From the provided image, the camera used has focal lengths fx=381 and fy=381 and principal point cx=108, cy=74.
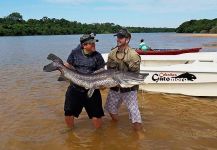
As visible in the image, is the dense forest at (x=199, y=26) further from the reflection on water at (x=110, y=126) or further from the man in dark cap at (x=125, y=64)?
the man in dark cap at (x=125, y=64)

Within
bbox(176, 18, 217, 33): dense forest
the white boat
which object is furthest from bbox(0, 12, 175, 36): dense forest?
the white boat

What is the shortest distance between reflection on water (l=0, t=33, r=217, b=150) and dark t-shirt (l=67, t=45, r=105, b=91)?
4.00 feet

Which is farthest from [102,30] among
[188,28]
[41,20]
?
[188,28]

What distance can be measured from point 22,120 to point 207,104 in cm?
513

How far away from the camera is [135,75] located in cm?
684

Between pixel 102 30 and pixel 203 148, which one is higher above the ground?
pixel 203 148

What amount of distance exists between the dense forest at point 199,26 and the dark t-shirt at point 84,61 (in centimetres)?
9228

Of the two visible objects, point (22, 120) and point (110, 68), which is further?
point (22, 120)

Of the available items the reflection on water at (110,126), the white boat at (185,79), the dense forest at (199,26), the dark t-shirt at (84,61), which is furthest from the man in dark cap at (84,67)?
the dense forest at (199,26)

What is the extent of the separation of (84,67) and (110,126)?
6.02 ft

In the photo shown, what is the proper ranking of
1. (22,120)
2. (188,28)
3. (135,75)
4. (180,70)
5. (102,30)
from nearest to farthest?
(135,75), (22,120), (180,70), (188,28), (102,30)

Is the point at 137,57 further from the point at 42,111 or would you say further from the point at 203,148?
the point at 42,111

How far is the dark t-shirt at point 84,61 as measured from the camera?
7047mm

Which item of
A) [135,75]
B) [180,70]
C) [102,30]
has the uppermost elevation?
[135,75]
